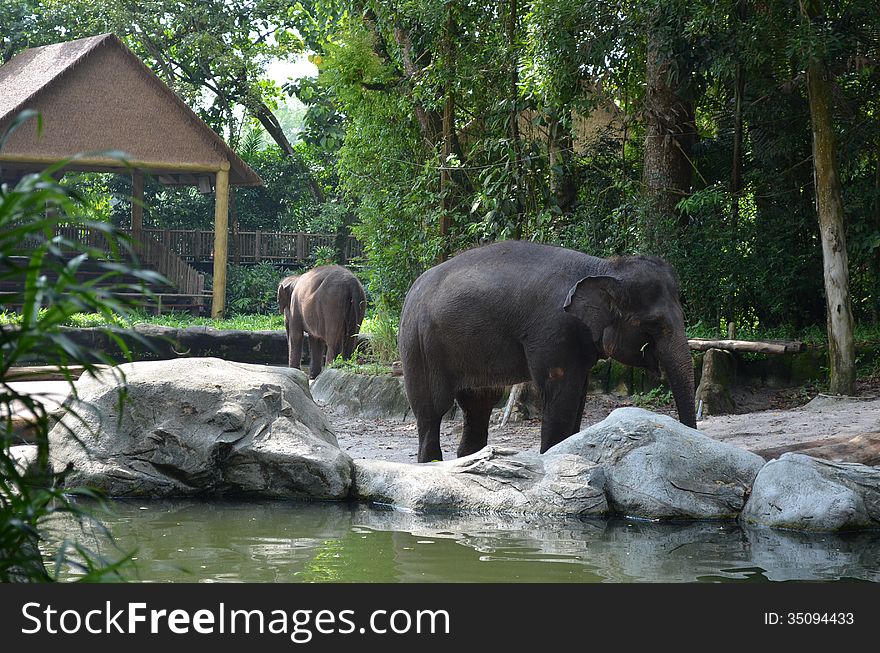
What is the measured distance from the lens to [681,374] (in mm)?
7500

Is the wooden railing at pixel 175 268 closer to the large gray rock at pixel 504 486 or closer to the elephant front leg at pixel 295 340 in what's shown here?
the elephant front leg at pixel 295 340

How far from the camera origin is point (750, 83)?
536 inches

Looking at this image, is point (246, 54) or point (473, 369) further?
point (246, 54)

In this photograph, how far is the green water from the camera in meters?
5.31

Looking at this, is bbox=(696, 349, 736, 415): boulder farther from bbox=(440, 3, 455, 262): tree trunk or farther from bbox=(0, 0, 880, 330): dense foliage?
bbox=(440, 3, 455, 262): tree trunk

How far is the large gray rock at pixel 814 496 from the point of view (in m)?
6.39

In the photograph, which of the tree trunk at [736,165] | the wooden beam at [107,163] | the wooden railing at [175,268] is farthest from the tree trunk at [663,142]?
the wooden railing at [175,268]

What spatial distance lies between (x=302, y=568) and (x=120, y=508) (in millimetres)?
2065

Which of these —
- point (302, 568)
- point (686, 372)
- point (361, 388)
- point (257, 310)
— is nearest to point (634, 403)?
point (361, 388)

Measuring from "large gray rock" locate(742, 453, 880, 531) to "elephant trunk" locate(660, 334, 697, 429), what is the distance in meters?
0.89

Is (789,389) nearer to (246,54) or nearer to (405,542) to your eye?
(405,542)

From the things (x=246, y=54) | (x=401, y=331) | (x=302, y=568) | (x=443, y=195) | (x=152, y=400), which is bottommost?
(x=302, y=568)

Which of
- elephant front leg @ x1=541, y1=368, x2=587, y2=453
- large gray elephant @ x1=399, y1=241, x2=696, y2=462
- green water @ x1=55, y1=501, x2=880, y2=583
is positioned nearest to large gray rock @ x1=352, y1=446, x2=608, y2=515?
green water @ x1=55, y1=501, x2=880, y2=583

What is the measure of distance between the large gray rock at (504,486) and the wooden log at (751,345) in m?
4.87
